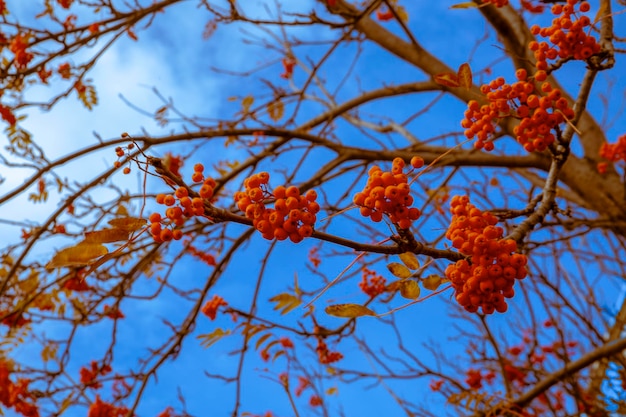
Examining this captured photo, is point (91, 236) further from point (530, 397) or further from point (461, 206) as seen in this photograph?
point (530, 397)

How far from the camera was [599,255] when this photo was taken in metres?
5.10

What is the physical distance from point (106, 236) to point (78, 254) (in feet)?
0.24

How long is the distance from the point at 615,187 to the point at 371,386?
8.60 ft

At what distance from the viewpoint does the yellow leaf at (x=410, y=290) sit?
1.38m

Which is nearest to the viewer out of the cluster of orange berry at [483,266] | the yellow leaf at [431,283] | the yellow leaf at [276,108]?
the cluster of orange berry at [483,266]

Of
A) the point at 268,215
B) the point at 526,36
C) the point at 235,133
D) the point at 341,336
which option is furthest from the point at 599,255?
the point at 268,215

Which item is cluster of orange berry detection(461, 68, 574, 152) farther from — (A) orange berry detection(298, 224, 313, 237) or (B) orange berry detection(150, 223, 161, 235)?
(B) orange berry detection(150, 223, 161, 235)

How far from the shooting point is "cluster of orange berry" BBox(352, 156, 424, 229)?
1.07 m

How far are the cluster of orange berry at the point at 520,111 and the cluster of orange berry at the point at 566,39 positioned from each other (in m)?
0.19

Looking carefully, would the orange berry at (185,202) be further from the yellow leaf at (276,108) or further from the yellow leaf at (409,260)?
the yellow leaf at (276,108)

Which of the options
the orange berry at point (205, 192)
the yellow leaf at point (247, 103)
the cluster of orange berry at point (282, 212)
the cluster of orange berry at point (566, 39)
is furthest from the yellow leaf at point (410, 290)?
the yellow leaf at point (247, 103)

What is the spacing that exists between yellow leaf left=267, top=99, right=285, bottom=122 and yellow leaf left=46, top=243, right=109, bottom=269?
10.8ft

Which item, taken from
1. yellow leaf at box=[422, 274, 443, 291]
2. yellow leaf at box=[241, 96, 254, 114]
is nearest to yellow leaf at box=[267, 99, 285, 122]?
yellow leaf at box=[241, 96, 254, 114]

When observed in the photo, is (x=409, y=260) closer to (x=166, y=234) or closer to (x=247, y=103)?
(x=166, y=234)
